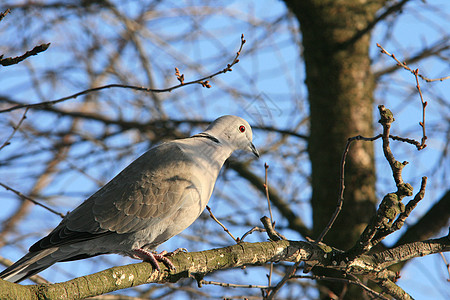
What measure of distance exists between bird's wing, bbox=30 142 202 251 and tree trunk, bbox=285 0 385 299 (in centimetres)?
199

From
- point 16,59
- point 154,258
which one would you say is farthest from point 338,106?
point 16,59

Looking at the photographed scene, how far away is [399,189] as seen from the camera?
9.39ft

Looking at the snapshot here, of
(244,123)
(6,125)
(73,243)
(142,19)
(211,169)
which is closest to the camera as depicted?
(73,243)

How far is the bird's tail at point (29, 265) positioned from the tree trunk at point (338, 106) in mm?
2665

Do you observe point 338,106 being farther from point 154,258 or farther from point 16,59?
point 16,59

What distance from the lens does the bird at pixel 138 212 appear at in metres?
3.48

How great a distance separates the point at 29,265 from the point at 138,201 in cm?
82

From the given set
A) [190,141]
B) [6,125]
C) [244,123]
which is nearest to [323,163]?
[244,123]

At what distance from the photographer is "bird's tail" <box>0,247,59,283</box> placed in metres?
3.22

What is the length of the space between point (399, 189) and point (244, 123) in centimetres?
179

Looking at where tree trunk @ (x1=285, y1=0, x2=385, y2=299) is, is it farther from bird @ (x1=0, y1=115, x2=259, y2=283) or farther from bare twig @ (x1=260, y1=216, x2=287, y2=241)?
bare twig @ (x1=260, y1=216, x2=287, y2=241)

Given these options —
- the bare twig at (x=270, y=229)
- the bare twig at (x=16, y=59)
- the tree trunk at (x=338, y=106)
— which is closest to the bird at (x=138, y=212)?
the bare twig at (x=270, y=229)

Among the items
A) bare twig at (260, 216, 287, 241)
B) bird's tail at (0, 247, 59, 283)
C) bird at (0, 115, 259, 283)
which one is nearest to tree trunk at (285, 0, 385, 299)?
bird at (0, 115, 259, 283)

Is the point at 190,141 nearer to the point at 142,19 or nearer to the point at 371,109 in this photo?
the point at 371,109
